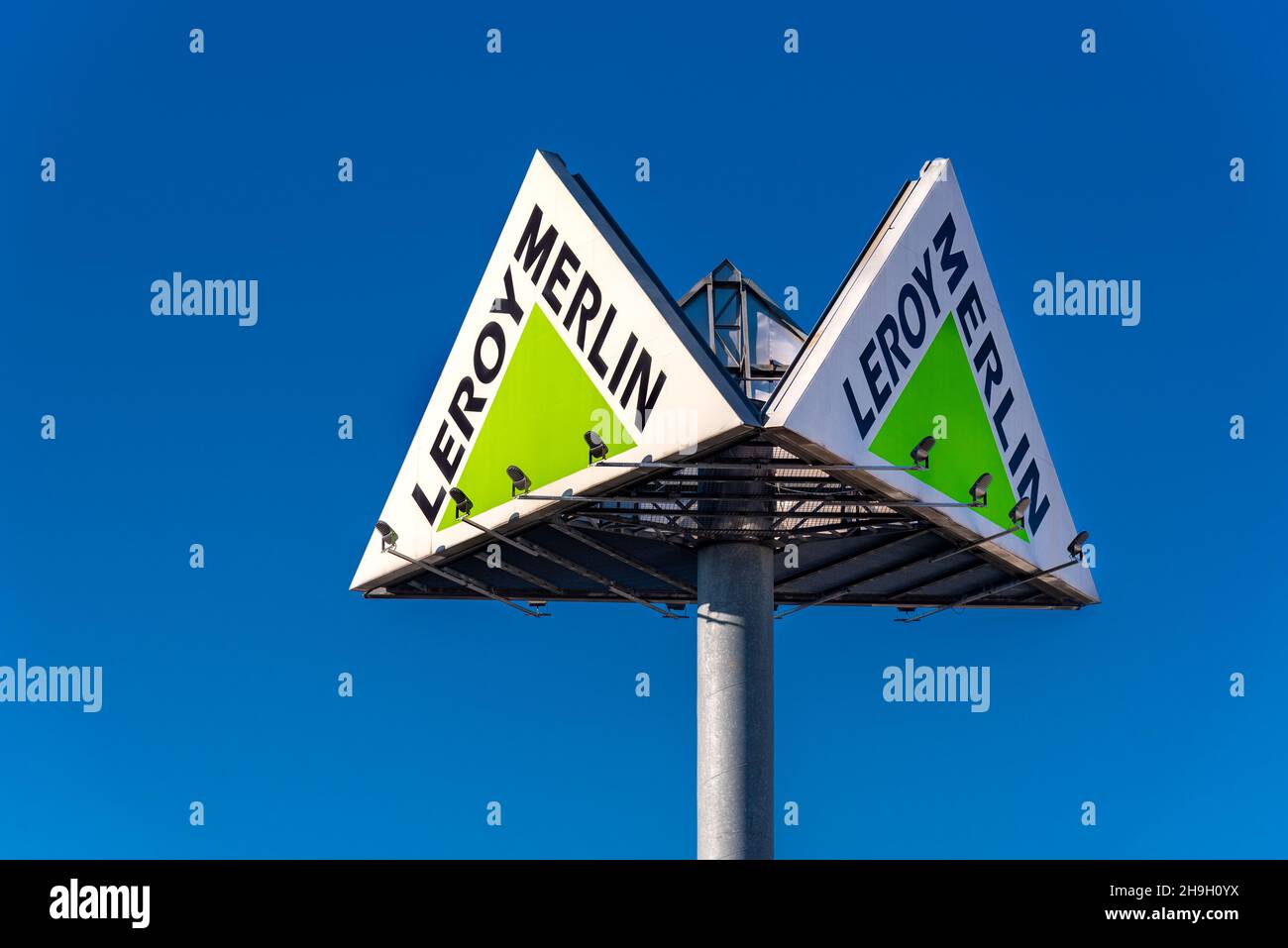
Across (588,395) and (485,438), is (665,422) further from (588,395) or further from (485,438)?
(485,438)

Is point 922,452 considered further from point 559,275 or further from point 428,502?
point 428,502

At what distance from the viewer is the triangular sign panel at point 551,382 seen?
41375 mm

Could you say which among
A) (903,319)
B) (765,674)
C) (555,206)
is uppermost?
(555,206)

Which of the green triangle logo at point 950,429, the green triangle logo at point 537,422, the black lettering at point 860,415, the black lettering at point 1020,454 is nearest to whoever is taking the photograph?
the black lettering at point 860,415

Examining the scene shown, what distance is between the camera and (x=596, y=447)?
4241cm

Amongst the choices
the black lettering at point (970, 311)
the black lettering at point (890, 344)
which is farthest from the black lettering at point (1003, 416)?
the black lettering at point (890, 344)

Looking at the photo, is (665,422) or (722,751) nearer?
(665,422)

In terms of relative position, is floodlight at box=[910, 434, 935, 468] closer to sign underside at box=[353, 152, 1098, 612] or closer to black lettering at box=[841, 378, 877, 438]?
sign underside at box=[353, 152, 1098, 612]

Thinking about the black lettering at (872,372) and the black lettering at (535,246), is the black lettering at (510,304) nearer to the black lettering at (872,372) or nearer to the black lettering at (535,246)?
the black lettering at (535,246)

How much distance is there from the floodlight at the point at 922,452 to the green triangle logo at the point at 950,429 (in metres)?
0.23

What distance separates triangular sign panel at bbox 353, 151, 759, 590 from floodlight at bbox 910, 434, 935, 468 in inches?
210
